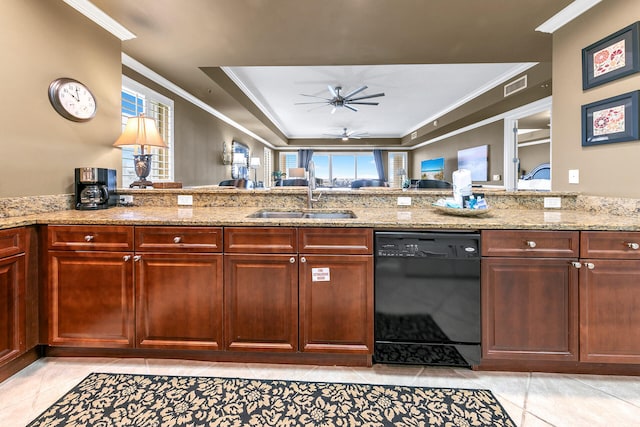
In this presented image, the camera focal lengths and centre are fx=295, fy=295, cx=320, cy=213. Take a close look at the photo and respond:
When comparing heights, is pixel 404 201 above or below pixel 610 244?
above

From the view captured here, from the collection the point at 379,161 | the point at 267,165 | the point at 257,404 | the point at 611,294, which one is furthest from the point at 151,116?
the point at 379,161

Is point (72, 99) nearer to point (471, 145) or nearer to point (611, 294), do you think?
point (611, 294)

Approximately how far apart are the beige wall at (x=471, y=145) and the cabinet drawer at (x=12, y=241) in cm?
628

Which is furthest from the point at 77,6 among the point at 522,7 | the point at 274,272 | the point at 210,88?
the point at 522,7

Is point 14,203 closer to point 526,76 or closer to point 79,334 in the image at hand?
point 79,334

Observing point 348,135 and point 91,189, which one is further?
point 348,135

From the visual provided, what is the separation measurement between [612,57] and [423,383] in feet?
8.10

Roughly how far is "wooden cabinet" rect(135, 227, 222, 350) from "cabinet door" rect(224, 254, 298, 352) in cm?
8

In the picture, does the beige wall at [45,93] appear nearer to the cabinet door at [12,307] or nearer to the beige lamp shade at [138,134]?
the beige lamp shade at [138,134]

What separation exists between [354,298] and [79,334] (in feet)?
5.32

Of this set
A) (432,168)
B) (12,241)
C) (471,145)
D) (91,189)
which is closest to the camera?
(12,241)

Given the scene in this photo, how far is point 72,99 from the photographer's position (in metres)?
2.20

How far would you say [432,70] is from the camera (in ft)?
14.4

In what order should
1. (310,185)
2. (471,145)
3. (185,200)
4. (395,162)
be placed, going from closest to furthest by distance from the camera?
1. (310,185)
2. (185,200)
3. (471,145)
4. (395,162)
